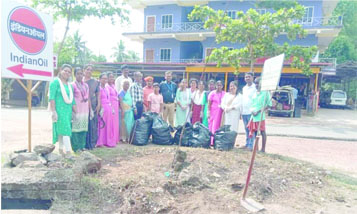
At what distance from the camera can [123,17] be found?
20.1 m

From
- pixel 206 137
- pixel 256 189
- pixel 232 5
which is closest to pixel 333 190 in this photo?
pixel 256 189

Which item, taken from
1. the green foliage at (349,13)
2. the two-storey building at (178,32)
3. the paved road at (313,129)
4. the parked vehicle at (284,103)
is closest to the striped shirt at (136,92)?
the paved road at (313,129)

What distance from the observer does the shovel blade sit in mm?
3148

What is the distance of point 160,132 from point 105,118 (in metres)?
1.29

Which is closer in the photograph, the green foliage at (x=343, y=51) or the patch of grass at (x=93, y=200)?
the patch of grass at (x=93, y=200)

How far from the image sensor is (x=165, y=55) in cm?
2558

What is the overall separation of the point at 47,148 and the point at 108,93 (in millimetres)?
1909

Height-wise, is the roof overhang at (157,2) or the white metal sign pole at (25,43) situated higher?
the roof overhang at (157,2)

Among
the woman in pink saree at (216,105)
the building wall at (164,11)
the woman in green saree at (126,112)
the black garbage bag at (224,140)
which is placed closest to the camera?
the black garbage bag at (224,140)

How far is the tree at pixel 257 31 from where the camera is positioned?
12.4 m

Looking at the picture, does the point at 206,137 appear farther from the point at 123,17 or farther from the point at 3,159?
the point at 123,17

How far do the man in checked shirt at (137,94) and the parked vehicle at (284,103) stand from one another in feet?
32.6

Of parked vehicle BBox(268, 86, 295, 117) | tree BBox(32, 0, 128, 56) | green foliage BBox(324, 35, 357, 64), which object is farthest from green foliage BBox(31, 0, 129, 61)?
green foliage BBox(324, 35, 357, 64)

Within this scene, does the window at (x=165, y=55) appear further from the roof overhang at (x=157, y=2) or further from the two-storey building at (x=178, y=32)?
the roof overhang at (x=157, y=2)
